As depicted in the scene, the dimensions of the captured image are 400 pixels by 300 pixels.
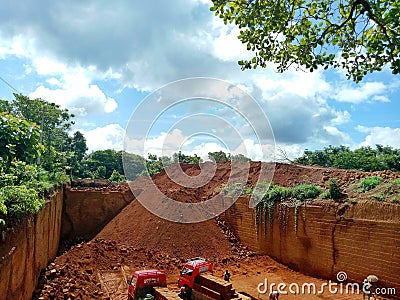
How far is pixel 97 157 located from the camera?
121ft

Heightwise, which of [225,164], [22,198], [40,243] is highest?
[225,164]

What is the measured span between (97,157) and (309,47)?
35392 millimetres

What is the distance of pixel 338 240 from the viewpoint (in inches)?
362

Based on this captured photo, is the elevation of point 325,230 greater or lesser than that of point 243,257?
greater

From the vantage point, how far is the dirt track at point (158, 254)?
8875 millimetres


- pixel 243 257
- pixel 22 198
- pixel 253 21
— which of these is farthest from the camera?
pixel 243 257

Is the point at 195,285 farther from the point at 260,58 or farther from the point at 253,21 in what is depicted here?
the point at 253,21

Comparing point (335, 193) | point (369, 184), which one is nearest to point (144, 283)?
point (335, 193)

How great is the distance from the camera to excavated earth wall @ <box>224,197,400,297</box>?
797 centimetres

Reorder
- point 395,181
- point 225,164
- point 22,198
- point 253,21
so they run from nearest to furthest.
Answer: point 253,21 < point 22,198 < point 395,181 < point 225,164

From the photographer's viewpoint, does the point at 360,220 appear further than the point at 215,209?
No

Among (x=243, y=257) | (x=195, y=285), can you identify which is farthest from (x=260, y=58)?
(x=243, y=257)

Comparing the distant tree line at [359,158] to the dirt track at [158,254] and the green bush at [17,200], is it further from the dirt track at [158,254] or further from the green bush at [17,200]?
the green bush at [17,200]
